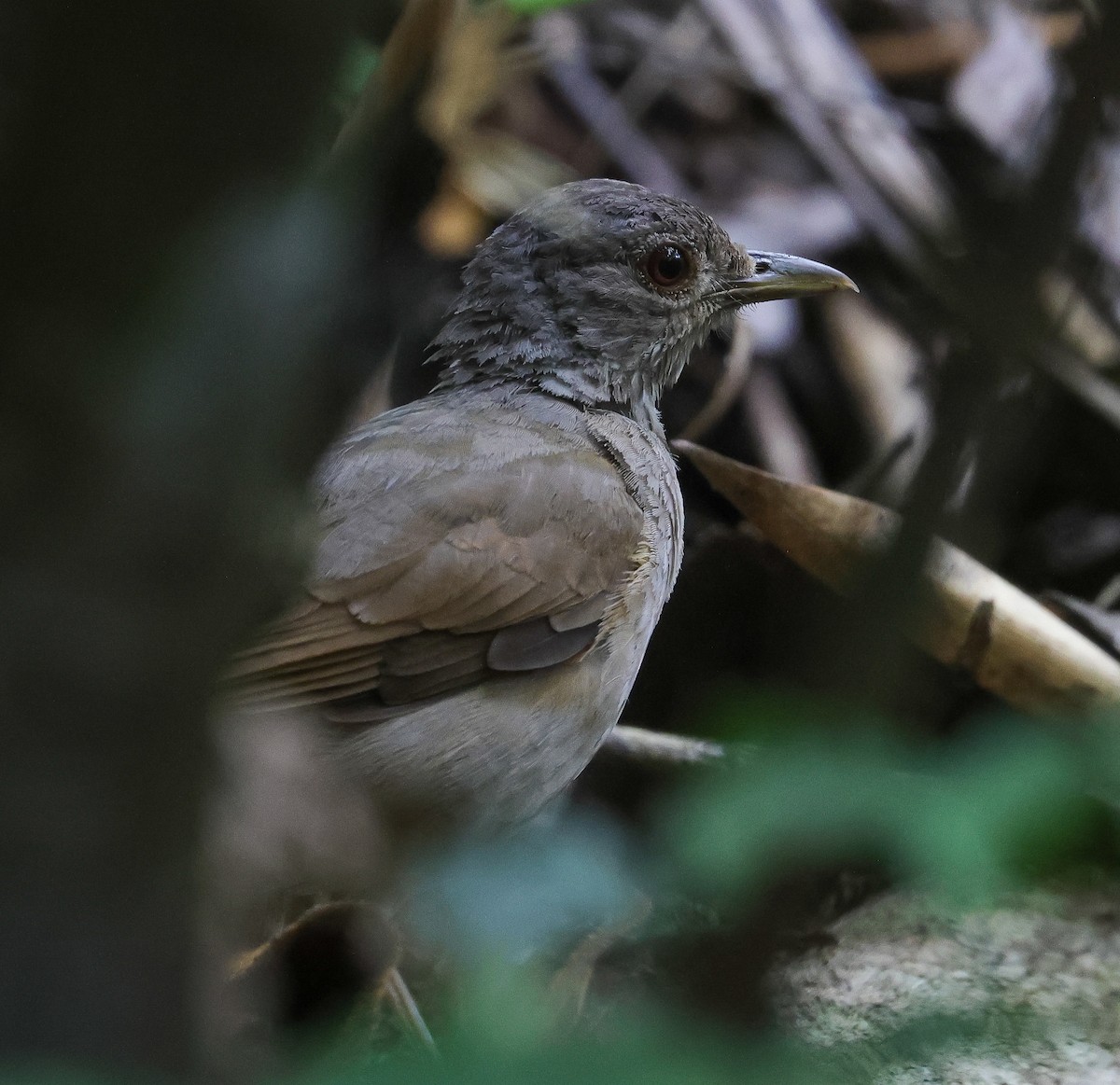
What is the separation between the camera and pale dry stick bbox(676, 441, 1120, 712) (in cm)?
291

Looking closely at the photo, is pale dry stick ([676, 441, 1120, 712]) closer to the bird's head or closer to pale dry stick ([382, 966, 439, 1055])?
the bird's head

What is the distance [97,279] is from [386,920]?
184 centimetres

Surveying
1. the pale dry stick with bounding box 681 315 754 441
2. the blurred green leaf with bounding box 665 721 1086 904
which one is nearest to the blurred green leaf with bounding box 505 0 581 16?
the pale dry stick with bounding box 681 315 754 441

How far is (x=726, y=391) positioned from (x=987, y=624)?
169 centimetres

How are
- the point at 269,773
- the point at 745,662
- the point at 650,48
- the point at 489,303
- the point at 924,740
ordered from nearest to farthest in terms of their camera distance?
the point at 269,773 < the point at 924,740 < the point at 745,662 < the point at 489,303 < the point at 650,48

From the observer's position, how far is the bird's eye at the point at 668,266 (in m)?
3.62

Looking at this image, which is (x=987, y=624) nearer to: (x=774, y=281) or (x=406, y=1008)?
(x=774, y=281)

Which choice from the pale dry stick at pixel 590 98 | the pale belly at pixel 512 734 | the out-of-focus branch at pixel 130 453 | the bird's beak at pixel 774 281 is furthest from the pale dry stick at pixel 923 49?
the out-of-focus branch at pixel 130 453

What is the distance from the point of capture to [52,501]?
0.84m

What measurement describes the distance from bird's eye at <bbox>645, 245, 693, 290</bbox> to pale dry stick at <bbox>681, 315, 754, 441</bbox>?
0.89m

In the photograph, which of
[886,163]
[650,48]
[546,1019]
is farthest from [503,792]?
[650,48]

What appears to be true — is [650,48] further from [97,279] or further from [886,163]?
[97,279]

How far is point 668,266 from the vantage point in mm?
3637

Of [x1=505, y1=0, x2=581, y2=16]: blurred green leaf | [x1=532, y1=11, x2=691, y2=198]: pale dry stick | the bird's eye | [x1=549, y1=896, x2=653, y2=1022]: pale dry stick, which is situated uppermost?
[x1=505, y1=0, x2=581, y2=16]: blurred green leaf
